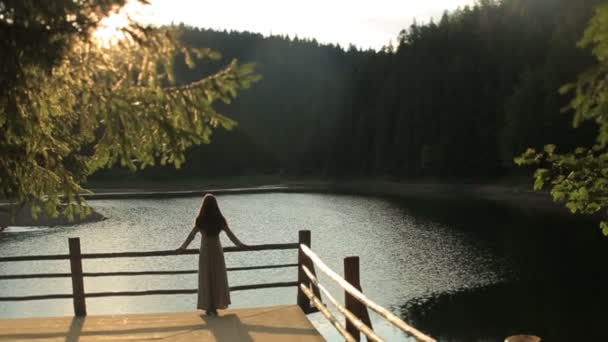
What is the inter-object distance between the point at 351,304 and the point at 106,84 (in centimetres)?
353

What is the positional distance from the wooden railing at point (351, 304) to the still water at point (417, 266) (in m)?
10.6

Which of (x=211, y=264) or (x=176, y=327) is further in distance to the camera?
(x=211, y=264)

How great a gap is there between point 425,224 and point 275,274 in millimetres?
19914

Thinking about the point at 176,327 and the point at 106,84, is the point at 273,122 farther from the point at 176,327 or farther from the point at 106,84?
the point at 106,84

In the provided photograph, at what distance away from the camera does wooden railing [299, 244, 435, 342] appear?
6.47 m

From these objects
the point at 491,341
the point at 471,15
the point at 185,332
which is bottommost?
the point at 491,341

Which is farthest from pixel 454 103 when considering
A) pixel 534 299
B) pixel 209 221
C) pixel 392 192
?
pixel 209 221

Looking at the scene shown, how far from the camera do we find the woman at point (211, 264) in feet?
31.1

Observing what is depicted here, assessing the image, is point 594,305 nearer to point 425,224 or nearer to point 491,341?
point 491,341

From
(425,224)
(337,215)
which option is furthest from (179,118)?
(337,215)

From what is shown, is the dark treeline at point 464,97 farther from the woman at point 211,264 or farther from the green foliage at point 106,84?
the green foliage at point 106,84

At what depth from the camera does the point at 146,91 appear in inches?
230

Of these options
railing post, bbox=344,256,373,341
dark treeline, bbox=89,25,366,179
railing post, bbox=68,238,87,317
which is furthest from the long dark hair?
dark treeline, bbox=89,25,366,179

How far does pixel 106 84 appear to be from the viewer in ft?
19.4
